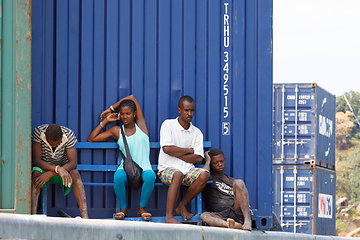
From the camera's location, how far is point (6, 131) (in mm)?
4109

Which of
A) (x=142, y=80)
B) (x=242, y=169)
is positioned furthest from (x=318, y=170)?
(x=142, y=80)

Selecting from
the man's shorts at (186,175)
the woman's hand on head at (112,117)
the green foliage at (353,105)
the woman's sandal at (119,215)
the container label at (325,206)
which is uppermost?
the green foliage at (353,105)

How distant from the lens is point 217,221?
480 centimetres

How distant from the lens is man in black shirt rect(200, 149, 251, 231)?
481 cm

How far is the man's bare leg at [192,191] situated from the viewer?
5004 mm

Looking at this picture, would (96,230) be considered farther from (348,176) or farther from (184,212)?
(348,176)

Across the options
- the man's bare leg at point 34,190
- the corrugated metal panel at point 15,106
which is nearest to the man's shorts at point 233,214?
the man's bare leg at point 34,190

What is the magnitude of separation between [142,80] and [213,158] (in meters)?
1.24

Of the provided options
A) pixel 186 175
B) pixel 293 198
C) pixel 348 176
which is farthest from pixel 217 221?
pixel 348 176

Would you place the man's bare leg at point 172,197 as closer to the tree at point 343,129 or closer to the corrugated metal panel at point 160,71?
the corrugated metal panel at point 160,71

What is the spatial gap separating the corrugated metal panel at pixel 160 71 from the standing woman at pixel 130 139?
0.13m

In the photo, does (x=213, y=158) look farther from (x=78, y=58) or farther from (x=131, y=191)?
(x=78, y=58)

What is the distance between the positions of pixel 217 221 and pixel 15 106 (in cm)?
226

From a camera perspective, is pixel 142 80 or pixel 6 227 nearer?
pixel 6 227
